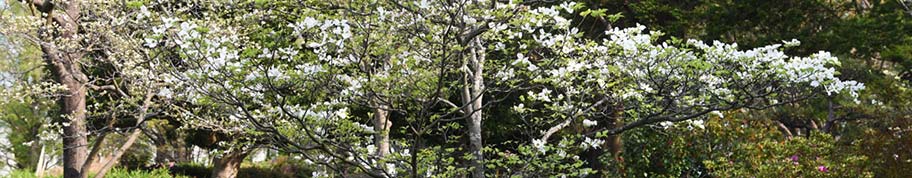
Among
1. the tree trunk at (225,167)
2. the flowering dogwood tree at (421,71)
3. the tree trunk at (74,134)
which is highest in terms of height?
the tree trunk at (225,167)

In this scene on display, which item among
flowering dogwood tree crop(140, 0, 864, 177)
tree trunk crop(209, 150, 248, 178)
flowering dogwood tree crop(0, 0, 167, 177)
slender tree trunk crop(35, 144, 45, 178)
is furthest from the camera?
slender tree trunk crop(35, 144, 45, 178)

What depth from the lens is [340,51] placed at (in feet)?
13.5

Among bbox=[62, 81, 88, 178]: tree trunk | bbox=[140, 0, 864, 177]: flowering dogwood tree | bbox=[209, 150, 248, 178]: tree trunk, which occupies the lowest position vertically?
bbox=[140, 0, 864, 177]: flowering dogwood tree

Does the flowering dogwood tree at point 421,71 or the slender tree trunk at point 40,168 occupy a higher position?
the slender tree trunk at point 40,168

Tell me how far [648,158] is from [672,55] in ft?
13.2

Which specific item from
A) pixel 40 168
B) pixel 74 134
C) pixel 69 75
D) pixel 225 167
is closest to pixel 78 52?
pixel 69 75

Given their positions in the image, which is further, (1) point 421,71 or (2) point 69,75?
(2) point 69,75

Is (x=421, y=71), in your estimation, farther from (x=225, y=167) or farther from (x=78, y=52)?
(x=225, y=167)

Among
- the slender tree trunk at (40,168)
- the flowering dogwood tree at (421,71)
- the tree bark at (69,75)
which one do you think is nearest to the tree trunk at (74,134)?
the tree bark at (69,75)

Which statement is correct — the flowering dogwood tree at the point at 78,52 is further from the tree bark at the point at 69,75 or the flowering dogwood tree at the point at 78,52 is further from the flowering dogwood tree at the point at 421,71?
the flowering dogwood tree at the point at 421,71

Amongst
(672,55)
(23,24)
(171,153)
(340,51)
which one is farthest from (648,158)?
(171,153)

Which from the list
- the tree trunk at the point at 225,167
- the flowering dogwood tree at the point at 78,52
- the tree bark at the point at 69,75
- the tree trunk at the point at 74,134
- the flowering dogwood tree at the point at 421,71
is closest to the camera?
the flowering dogwood tree at the point at 421,71

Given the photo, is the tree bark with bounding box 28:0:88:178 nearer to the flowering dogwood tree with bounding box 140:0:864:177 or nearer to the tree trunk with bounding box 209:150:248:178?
the flowering dogwood tree with bounding box 140:0:864:177

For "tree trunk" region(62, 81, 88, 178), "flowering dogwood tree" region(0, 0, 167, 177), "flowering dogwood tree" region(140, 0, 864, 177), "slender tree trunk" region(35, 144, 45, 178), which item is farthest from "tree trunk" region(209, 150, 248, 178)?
"flowering dogwood tree" region(140, 0, 864, 177)
